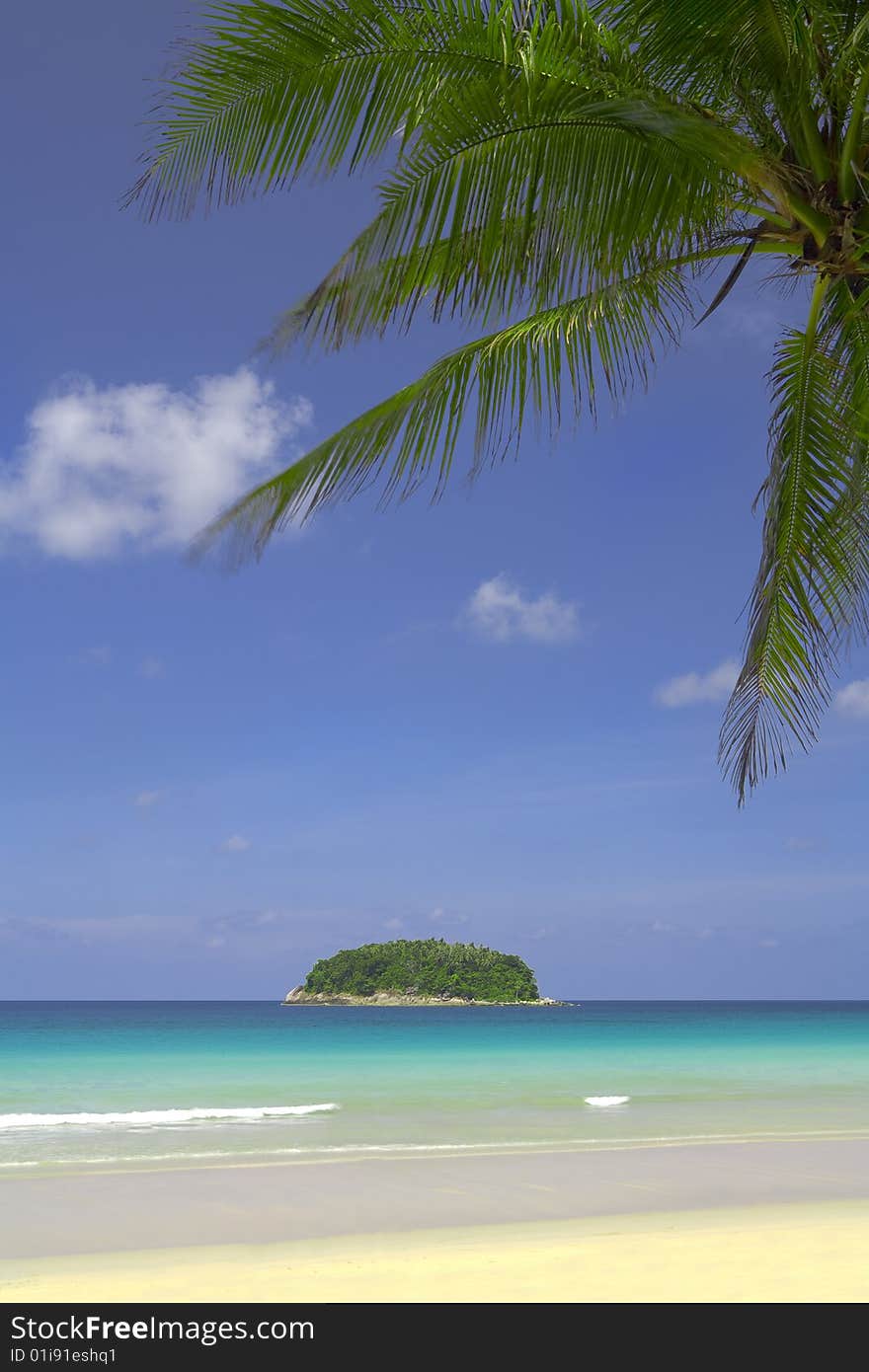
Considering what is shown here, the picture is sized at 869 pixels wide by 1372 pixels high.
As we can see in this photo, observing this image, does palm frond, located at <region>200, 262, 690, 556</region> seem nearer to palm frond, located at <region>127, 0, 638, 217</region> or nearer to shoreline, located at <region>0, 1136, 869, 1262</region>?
palm frond, located at <region>127, 0, 638, 217</region>

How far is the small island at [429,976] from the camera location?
79.2 m

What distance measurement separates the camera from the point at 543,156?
3.54 meters

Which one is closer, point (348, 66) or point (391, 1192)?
point (348, 66)

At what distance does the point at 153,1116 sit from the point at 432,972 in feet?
218

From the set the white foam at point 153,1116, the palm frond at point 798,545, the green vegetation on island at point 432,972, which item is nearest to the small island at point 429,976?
the green vegetation on island at point 432,972

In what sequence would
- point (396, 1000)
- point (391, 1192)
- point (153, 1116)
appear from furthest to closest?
point (396, 1000) < point (153, 1116) < point (391, 1192)

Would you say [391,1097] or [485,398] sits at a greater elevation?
[485,398]

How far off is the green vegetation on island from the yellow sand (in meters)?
73.7

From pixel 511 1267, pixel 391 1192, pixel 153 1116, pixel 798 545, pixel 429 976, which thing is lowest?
pixel 511 1267

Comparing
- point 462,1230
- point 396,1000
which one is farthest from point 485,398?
point 396,1000

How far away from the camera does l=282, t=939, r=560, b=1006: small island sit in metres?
79.2

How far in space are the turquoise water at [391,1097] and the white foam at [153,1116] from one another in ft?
0.12

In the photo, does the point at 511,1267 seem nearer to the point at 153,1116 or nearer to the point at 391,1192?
the point at 391,1192

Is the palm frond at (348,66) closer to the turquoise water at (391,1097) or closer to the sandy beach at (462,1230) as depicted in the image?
the sandy beach at (462,1230)
